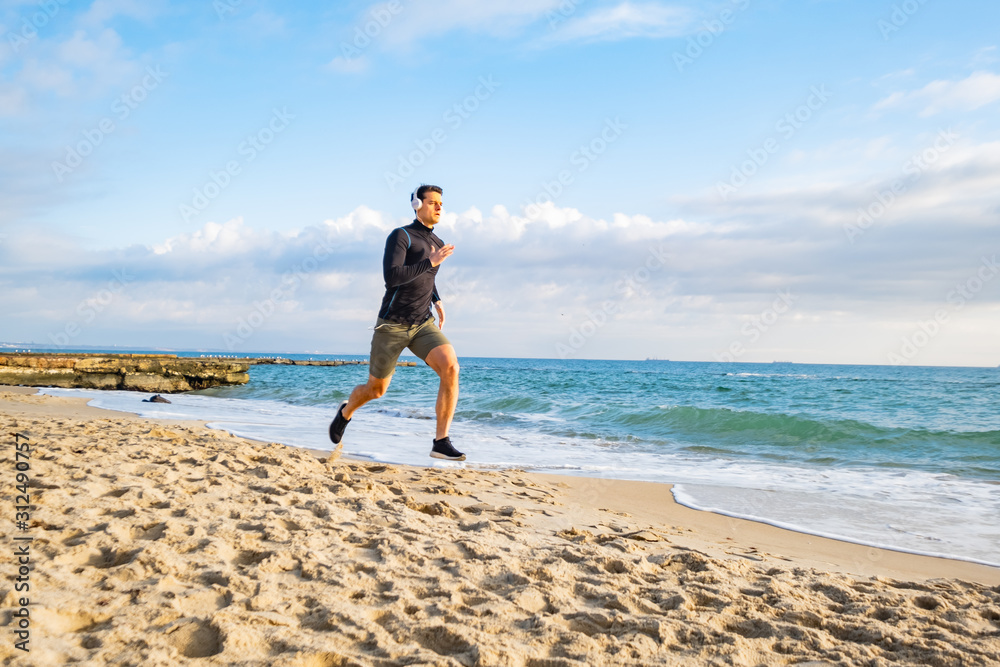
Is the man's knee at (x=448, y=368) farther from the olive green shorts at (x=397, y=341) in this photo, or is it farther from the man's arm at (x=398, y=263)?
the man's arm at (x=398, y=263)

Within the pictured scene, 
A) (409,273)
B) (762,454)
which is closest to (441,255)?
(409,273)

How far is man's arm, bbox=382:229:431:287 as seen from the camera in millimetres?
5422

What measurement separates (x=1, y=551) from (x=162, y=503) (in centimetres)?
89

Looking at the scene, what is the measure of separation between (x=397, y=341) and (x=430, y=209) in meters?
1.17

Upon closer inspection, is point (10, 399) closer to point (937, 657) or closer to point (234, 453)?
point (234, 453)

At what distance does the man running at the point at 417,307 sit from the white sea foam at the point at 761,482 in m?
1.50

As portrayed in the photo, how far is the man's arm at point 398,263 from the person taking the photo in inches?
213

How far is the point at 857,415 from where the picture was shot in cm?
1574

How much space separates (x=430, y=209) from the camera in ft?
18.5

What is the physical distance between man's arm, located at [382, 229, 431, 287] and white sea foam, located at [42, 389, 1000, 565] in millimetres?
2308

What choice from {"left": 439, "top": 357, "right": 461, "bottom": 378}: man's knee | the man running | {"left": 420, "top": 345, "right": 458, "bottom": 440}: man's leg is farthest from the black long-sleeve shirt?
{"left": 439, "top": 357, "right": 461, "bottom": 378}: man's knee

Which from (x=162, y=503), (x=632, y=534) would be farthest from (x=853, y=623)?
(x=162, y=503)

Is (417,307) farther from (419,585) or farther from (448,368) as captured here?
(419,585)

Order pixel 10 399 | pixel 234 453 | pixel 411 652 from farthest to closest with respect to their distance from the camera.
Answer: pixel 10 399 → pixel 234 453 → pixel 411 652
